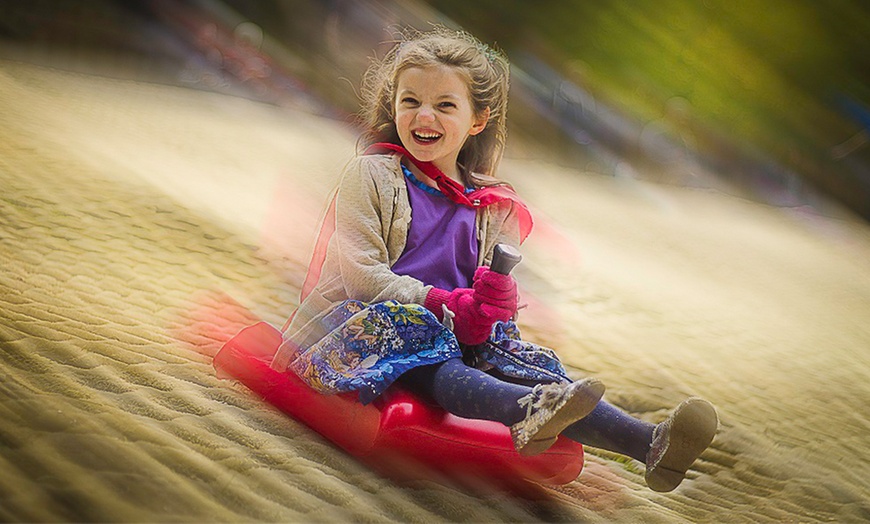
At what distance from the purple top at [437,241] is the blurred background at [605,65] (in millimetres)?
10591

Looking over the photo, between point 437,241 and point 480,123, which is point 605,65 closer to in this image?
point 480,123

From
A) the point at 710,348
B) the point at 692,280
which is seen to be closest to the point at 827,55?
the point at 692,280

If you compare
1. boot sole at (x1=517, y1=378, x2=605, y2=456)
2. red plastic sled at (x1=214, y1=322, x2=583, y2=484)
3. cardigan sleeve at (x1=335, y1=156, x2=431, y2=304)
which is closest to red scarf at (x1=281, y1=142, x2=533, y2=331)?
cardigan sleeve at (x1=335, y1=156, x2=431, y2=304)

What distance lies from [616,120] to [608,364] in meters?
15.3

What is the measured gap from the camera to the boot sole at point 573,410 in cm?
196

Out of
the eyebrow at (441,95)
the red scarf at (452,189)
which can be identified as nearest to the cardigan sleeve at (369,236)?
the red scarf at (452,189)

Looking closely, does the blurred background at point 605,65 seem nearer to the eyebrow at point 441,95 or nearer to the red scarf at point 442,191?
the red scarf at point 442,191

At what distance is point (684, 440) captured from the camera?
6.72 ft

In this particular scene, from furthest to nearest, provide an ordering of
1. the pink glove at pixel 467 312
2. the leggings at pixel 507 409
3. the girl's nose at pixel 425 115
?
the girl's nose at pixel 425 115 → the pink glove at pixel 467 312 → the leggings at pixel 507 409

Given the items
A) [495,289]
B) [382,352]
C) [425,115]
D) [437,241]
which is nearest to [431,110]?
[425,115]

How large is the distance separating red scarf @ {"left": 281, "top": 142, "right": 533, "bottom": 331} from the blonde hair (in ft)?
0.32

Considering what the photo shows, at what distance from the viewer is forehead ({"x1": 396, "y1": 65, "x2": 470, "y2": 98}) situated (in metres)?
2.56

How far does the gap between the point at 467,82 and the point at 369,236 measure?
0.60 m

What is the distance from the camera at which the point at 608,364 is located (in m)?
4.73
